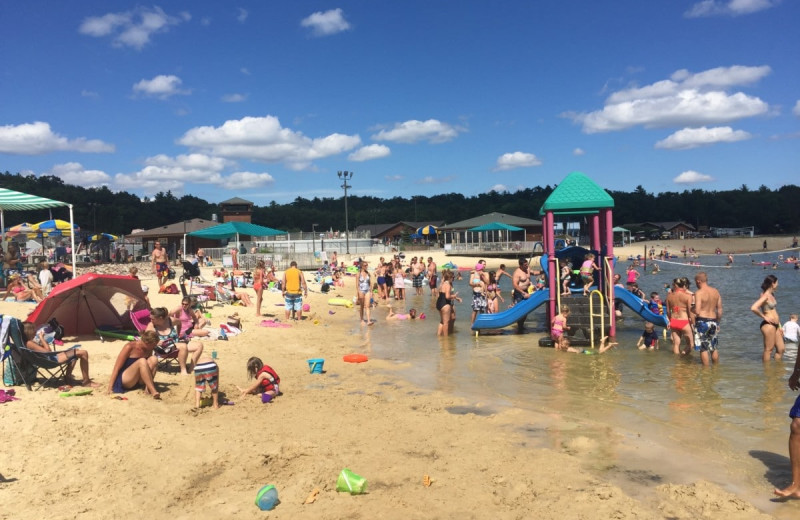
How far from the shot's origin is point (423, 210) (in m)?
91.8

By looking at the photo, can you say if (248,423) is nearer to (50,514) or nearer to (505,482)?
(50,514)

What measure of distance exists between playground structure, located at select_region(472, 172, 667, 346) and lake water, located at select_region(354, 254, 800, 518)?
51 cm

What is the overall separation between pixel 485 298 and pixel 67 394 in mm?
8898

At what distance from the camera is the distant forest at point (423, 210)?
65.1 m

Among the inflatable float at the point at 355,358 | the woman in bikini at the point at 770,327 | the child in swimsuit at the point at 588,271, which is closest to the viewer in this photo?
the woman in bikini at the point at 770,327

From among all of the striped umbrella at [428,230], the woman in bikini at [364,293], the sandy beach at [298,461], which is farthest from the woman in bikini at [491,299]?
the striped umbrella at [428,230]

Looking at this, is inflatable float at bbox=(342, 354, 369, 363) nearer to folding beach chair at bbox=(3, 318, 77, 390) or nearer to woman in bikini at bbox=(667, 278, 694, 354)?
folding beach chair at bbox=(3, 318, 77, 390)

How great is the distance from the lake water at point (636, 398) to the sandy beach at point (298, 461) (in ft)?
0.70

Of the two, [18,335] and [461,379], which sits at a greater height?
[18,335]

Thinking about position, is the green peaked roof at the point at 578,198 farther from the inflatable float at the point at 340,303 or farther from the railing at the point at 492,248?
the railing at the point at 492,248

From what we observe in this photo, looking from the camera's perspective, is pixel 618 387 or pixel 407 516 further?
pixel 618 387

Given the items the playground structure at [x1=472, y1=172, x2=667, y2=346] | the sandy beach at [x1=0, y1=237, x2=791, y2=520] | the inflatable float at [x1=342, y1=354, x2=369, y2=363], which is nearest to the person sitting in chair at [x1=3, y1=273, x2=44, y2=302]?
the sandy beach at [x1=0, y1=237, x2=791, y2=520]

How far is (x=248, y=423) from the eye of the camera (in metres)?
5.85

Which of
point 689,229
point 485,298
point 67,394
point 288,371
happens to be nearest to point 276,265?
point 485,298
